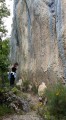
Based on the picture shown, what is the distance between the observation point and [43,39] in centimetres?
1681

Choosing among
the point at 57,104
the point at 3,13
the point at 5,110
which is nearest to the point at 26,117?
the point at 5,110

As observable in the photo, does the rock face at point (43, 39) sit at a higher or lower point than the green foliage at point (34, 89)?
higher

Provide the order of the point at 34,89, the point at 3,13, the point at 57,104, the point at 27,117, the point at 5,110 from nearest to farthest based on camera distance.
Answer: the point at 57,104 → the point at 27,117 → the point at 5,110 → the point at 3,13 → the point at 34,89

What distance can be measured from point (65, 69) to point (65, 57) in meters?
0.48

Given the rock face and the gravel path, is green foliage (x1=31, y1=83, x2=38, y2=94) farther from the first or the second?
the gravel path

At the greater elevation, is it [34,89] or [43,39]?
[43,39]

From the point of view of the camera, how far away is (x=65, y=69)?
13820mm

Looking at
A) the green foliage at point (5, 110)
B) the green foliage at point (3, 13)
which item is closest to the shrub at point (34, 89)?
the green foliage at point (3, 13)

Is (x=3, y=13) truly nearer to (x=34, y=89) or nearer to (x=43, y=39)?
(x=43, y=39)

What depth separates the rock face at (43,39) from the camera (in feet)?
46.9

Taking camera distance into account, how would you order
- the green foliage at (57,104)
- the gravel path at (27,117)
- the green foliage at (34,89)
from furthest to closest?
the green foliage at (34,89) → the gravel path at (27,117) → the green foliage at (57,104)

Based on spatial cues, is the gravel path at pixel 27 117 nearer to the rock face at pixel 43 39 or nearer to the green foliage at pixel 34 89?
the rock face at pixel 43 39

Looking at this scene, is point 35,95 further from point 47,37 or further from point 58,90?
point 58,90

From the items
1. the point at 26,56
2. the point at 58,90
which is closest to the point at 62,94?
the point at 58,90
